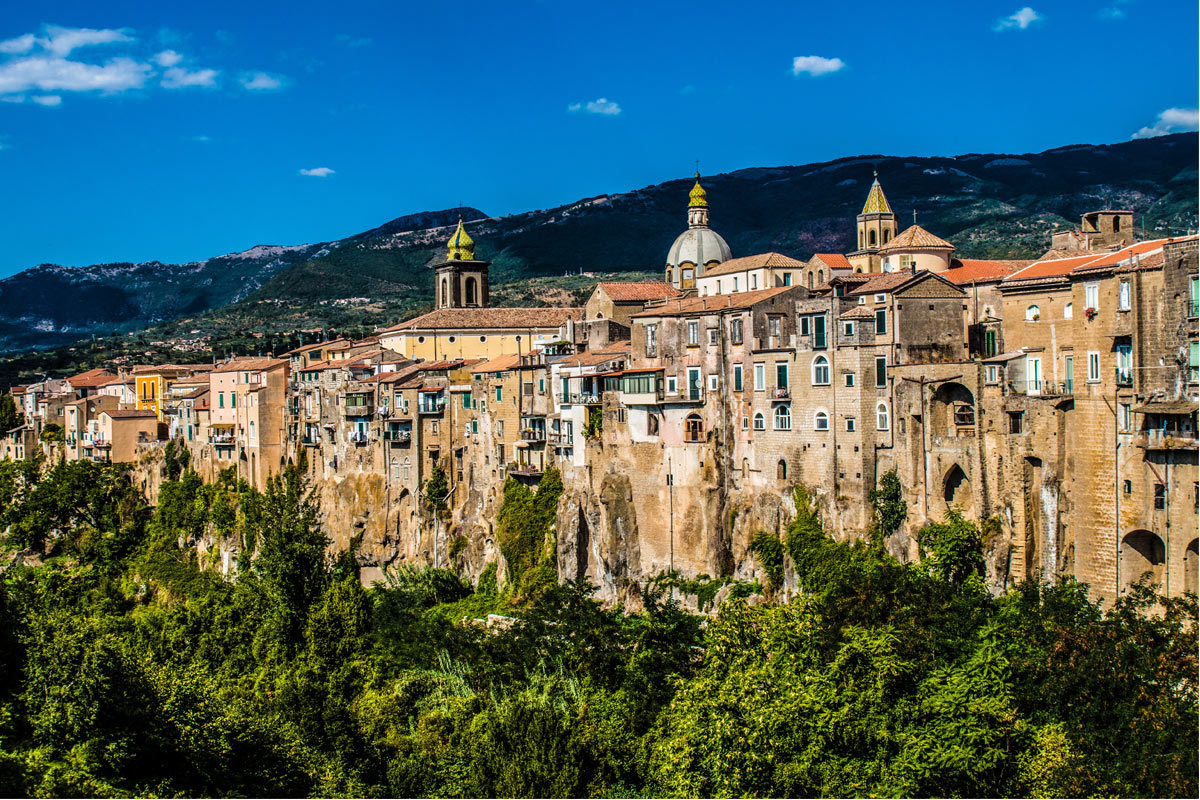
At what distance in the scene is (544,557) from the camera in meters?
62.8

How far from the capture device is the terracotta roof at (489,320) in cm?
8669

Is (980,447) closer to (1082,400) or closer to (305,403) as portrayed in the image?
(1082,400)

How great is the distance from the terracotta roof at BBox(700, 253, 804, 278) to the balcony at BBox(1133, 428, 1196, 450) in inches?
1210

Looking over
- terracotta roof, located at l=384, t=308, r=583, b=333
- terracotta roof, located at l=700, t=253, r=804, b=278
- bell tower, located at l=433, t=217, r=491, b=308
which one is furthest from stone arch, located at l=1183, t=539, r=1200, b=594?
bell tower, located at l=433, t=217, r=491, b=308

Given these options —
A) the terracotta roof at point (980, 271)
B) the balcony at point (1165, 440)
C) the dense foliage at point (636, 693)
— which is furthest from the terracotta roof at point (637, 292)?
the balcony at point (1165, 440)

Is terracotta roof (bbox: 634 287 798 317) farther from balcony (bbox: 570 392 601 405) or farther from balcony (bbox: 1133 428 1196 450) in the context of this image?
balcony (bbox: 1133 428 1196 450)

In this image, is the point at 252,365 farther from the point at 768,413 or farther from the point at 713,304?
the point at 768,413

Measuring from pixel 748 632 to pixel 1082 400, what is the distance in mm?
14043

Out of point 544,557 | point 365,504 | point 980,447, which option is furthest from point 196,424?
point 980,447

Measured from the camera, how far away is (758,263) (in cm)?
7131

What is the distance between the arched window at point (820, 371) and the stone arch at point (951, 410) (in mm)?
4879

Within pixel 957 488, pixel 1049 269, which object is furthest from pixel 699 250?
pixel 957 488

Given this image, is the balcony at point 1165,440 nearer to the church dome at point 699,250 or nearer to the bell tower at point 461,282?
the church dome at point 699,250

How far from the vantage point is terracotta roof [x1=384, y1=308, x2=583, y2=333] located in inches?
3413
